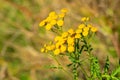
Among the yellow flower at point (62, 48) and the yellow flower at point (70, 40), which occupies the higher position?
the yellow flower at point (70, 40)

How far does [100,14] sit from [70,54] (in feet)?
7.53

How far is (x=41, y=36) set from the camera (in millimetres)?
4836

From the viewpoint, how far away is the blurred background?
14.0 feet

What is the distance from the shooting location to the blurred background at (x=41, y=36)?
14.0ft

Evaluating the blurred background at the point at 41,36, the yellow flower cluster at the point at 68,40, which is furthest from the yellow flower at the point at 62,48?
the blurred background at the point at 41,36

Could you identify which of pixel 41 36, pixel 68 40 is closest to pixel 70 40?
pixel 68 40

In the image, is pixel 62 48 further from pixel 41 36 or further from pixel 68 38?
pixel 41 36

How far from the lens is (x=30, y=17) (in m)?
4.93

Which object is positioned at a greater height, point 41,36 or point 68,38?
point 41,36

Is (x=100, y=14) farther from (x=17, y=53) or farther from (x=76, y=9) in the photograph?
(x=17, y=53)

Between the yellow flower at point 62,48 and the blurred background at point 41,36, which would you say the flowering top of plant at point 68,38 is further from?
the blurred background at point 41,36

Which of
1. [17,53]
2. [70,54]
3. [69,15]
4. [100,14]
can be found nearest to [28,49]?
[17,53]

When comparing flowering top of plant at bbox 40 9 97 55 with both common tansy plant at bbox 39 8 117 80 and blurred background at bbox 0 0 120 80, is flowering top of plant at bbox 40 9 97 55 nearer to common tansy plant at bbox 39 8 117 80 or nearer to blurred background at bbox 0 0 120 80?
common tansy plant at bbox 39 8 117 80

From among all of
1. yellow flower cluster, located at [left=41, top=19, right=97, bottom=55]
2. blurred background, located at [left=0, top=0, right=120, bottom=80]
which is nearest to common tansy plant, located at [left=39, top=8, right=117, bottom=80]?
yellow flower cluster, located at [left=41, top=19, right=97, bottom=55]
